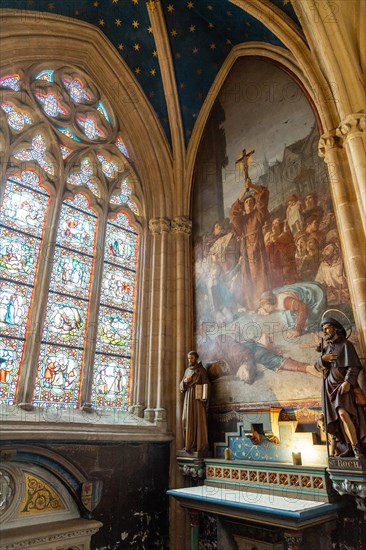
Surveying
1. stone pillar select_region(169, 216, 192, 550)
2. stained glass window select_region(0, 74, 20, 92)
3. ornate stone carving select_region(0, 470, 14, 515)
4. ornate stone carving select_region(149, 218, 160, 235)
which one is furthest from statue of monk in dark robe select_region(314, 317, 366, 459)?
stained glass window select_region(0, 74, 20, 92)

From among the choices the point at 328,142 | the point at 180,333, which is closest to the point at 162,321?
the point at 180,333

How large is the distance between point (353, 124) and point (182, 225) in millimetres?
4463

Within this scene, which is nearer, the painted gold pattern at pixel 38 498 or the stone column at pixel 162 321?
the painted gold pattern at pixel 38 498

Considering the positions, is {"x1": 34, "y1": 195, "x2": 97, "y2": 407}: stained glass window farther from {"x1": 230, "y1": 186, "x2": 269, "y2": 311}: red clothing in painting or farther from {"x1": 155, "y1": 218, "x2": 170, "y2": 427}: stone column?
{"x1": 230, "y1": 186, "x2": 269, "y2": 311}: red clothing in painting

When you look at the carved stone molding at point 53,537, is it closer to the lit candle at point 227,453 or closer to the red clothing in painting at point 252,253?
the lit candle at point 227,453

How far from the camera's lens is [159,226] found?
9578mm

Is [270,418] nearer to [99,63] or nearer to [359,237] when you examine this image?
[359,237]

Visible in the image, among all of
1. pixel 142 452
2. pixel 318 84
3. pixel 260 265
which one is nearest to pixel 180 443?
pixel 142 452

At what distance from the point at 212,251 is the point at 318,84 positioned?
3.81 meters

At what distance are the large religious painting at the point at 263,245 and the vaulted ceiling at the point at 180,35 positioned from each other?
23.8 inches

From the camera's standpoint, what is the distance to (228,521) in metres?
5.80

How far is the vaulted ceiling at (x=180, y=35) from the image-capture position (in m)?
9.05

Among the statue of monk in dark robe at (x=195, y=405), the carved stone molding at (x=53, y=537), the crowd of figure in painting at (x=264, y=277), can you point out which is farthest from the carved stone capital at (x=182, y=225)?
the carved stone molding at (x=53, y=537)

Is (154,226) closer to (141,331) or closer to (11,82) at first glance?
(141,331)
